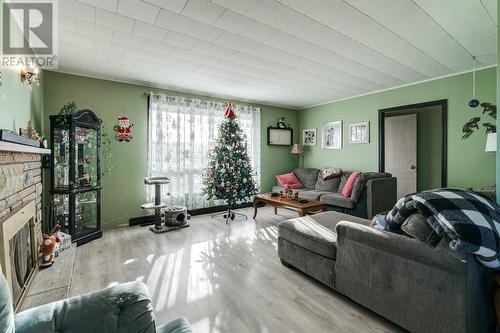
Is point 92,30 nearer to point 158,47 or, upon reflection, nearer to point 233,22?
point 158,47

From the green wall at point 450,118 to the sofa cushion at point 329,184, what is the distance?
19.9 inches

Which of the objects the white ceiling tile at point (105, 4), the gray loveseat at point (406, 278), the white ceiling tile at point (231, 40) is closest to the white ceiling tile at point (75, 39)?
the white ceiling tile at point (105, 4)

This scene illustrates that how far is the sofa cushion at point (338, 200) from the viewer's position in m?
4.03

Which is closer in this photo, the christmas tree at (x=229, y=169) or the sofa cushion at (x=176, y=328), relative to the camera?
the sofa cushion at (x=176, y=328)

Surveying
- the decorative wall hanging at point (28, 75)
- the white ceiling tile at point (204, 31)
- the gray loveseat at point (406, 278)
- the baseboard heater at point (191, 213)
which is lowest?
the baseboard heater at point (191, 213)

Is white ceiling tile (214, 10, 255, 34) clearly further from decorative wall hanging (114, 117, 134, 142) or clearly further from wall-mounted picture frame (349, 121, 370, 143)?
wall-mounted picture frame (349, 121, 370, 143)

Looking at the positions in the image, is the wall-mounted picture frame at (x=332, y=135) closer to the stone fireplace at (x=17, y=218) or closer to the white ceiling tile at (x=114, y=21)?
the white ceiling tile at (x=114, y=21)

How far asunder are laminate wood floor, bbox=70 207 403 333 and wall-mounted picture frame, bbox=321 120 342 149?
2.77 metres

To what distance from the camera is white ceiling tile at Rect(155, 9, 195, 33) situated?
6.88ft

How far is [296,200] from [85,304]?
3.32 metres

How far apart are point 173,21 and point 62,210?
2.70 meters

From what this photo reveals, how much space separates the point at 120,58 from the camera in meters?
3.01

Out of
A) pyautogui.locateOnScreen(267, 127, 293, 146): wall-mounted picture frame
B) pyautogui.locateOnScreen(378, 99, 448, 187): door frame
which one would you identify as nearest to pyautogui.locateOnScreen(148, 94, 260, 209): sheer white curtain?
pyautogui.locateOnScreen(267, 127, 293, 146): wall-mounted picture frame

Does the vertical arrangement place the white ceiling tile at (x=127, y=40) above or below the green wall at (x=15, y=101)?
above
